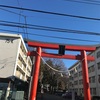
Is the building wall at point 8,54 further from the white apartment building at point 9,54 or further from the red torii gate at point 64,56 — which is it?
the red torii gate at point 64,56

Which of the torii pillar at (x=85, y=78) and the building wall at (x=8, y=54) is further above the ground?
the building wall at (x=8, y=54)

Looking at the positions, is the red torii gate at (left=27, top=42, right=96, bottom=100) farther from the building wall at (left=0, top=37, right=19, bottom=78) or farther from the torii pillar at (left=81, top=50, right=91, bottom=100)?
the building wall at (left=0, top=37, right=19, bottom=78)

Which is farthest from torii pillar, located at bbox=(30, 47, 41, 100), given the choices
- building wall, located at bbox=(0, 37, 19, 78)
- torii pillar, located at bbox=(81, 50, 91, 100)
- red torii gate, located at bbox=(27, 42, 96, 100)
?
building wall, located at bbox=(0, 37, 19, 78)

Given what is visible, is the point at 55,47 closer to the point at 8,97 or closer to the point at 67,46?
the point at 67,46

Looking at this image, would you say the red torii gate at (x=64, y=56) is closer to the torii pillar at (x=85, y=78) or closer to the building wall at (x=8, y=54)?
the torii pillar at (x=85, y=78)

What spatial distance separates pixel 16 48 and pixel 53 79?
37397 millimetres

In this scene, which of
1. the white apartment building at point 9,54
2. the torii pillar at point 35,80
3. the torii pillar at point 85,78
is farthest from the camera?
the white apartment building at point 9,54

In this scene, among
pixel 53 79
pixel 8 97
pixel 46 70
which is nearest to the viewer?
pixel 8 97

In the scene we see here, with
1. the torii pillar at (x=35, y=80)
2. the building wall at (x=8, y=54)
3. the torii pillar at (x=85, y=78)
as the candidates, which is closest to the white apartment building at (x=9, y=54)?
the building wall at (x=8, y=54)

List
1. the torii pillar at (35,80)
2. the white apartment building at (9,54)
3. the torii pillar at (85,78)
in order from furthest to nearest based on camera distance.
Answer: the white apartment building at (9,54) < the torii pillar at (85,78) < the torii pillar at (35,80)

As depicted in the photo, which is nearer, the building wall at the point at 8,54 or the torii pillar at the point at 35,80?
the torii pillar at the point at 35,80

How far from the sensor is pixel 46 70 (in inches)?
2514

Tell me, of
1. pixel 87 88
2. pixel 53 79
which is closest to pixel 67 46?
pixel 87 88

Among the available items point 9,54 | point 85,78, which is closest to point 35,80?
point 85,78
